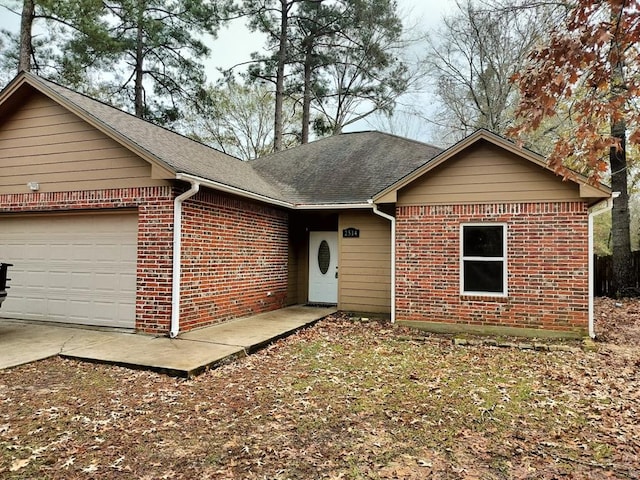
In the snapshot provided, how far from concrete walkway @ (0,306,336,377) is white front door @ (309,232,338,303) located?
9.79 ft

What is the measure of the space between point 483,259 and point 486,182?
4.95ft

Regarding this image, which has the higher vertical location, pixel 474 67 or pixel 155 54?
pixel 474 67

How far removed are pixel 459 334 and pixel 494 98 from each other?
14.4 m

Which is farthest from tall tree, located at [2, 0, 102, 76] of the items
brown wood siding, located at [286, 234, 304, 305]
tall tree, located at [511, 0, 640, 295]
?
tall tree, located at [511, 0, 640, 295]

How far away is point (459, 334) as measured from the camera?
27.0 feet

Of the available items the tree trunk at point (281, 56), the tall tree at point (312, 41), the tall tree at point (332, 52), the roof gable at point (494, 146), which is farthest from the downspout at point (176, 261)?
the tall tree at point (312, 41)

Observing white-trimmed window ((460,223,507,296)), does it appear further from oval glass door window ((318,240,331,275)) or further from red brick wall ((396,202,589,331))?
oval glass door window ((318,240,331,275))

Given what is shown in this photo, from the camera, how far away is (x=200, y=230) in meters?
7.94

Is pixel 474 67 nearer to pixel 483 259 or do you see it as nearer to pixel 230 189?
pixel 483 259

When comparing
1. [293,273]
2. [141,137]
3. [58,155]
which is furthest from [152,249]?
[293,273]

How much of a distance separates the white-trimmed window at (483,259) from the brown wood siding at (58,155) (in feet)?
19.4

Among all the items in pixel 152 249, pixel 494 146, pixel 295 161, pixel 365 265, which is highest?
pixel 295 161

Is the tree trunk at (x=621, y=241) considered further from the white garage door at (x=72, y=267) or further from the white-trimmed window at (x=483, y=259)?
the white garage door at (x=72, y=267)

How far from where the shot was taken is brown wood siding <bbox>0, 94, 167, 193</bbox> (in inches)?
307
